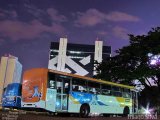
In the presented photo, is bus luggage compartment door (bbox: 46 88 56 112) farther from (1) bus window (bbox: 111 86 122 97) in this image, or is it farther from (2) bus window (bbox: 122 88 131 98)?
(2) bus window (bbox: 122 88 131 98)

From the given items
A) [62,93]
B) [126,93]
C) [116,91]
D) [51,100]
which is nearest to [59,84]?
[62,93]

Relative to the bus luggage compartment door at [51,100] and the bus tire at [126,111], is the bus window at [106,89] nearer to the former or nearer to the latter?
the bus tire at [126,111]

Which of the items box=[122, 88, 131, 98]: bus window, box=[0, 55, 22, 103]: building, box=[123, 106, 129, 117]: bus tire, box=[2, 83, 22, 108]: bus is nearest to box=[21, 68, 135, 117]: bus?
box=[2, 83, 22, 108]: bus

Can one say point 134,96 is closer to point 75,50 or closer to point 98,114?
point 98,114

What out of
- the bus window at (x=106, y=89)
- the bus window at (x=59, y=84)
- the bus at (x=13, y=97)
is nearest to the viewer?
the bus window at (x=59, y=84)

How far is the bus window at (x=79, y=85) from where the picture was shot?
21.7 m

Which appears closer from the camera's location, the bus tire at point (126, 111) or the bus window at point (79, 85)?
the bus window at point (79, 85)

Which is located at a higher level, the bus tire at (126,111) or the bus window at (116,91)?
the bus window at (116,91)

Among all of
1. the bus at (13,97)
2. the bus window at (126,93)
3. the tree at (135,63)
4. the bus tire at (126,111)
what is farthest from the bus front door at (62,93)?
the tree at (135,63)

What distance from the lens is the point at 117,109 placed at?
89.2 ft

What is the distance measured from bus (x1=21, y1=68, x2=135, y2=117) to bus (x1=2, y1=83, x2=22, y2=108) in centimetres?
267

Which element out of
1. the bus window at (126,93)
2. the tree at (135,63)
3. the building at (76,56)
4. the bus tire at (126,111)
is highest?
the building at (76,56)

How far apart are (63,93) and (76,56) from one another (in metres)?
92.2

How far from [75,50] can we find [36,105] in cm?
9261
